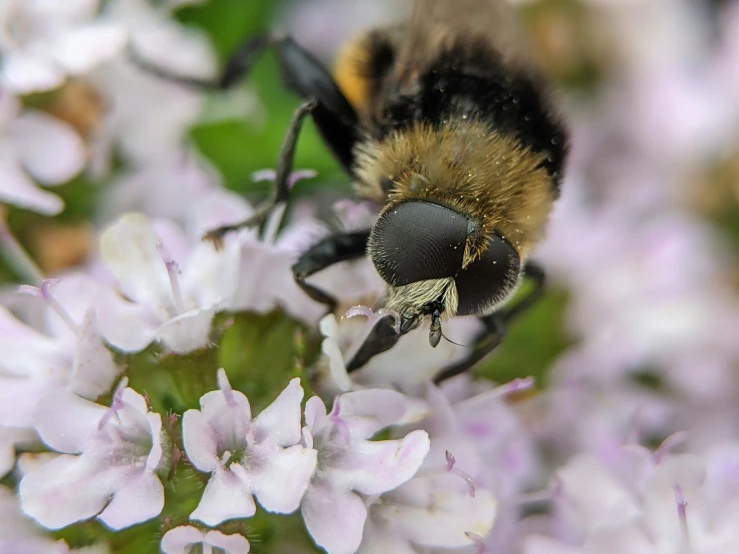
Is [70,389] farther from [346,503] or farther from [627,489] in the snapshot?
[627,489]

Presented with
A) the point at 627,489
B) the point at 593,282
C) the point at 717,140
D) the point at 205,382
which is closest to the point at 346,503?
the point at 205,382

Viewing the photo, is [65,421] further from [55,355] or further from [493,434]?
[493,434]

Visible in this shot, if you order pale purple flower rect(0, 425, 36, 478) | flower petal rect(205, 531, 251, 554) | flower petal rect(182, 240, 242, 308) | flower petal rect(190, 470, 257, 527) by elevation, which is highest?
flower petal rect(182, 240, 242, 308)

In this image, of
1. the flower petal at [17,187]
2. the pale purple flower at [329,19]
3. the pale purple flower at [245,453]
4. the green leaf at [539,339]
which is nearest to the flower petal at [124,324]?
the pale purple flower at [245,453]

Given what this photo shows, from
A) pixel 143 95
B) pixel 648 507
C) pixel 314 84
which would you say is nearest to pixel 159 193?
pixel 143 95

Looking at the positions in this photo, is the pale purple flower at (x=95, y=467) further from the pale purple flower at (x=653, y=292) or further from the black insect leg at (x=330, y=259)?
the pale purple flower at (x=653, y=292)

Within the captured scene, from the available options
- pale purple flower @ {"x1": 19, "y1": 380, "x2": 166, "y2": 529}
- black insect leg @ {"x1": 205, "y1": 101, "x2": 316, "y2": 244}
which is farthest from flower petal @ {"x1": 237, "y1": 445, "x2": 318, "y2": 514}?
black insect leg @ {"x1": 205, "y1": 101, "x2": 316, "y2": 244}

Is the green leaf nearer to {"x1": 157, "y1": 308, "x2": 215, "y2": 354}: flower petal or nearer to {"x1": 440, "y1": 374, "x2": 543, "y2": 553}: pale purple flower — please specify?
{"x1": 440, "y1": 374, "x2": 543, "y2": 553}: pale purple flower
